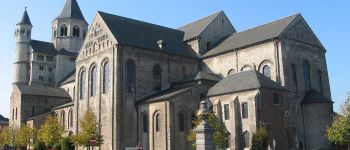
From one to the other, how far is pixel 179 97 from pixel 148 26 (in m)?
16.0

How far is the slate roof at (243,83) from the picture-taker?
40500mm

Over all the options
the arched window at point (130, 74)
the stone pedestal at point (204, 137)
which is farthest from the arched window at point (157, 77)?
the stone pedestal at point (204, 137)

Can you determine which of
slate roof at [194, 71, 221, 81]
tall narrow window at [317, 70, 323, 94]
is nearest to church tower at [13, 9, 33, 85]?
slate roof at [194, 71, 221, 81]

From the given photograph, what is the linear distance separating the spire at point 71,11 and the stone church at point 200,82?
2781 centimetres

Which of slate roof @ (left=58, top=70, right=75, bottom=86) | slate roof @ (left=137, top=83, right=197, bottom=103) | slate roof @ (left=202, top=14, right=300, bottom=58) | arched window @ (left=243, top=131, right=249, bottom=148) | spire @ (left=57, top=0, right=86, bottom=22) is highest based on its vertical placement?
spire @ (left=57, top=0, right=86, bottom=22)

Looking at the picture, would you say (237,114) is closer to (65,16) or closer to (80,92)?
(80,92)

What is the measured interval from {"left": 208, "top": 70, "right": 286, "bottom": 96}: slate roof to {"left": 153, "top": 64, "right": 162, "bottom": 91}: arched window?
7924 mm

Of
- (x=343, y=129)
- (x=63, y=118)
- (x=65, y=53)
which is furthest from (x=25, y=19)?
(x=343, y=129)

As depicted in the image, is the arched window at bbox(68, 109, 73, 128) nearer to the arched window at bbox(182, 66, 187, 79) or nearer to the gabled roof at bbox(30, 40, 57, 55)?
the arched window at bbox(182, 66, 187, 79)

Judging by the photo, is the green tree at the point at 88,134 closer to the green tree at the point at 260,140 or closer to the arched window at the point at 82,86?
the arched window at the point at 82,86

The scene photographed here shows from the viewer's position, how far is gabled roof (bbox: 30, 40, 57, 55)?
78375mm

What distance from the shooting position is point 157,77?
50.6 m

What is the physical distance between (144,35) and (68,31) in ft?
113

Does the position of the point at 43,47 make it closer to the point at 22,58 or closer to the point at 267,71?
the point at 22,58
